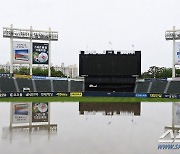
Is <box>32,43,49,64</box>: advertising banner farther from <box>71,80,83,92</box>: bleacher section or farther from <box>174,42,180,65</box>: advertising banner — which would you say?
<box>174,42,180,65</box>: advertising banner

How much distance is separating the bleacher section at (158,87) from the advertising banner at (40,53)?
2784cm

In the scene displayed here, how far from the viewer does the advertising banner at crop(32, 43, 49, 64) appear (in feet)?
210

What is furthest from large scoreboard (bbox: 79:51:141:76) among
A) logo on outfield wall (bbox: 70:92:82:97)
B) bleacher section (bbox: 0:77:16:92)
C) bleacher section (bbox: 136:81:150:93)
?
bleacher section (bbox: 0:77:16:92)

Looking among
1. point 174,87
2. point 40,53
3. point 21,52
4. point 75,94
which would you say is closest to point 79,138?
point 75,94

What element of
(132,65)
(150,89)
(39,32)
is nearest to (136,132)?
(132,65)

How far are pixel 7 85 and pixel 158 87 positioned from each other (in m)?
36.9

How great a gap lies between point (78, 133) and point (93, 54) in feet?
144

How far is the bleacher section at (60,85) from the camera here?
213ft

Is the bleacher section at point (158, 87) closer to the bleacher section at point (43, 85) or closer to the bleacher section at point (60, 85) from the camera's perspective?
the bleacher section at point (60, 85)

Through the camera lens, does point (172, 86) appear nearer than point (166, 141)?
No

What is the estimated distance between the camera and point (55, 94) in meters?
61.8

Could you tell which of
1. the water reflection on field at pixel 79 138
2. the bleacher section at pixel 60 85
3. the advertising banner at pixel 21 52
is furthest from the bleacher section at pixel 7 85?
the water reflection on field at pixel 79 138

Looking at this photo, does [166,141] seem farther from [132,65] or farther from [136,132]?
[132,65]

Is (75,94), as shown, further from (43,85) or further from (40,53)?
(40,53)
